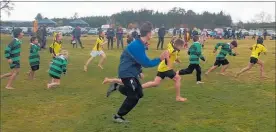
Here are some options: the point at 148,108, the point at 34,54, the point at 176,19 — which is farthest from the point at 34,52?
the point at 176,19

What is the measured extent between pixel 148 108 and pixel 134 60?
6.92 ft

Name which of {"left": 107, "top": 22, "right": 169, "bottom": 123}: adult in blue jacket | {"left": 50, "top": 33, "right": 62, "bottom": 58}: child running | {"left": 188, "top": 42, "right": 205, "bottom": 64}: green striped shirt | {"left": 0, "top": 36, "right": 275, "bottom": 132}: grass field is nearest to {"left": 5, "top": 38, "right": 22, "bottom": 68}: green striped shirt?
{"left": 0, "top": 36, "right": 275, "bottom": 132}: grass field

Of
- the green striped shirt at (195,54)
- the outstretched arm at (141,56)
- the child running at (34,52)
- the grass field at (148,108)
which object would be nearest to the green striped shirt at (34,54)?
the child running at (34,52)

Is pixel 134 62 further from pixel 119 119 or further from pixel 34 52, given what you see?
pixel 34 52

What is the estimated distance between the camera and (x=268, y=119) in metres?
7.73

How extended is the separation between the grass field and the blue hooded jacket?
1.07 m

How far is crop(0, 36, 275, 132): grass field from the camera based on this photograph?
23.6ft

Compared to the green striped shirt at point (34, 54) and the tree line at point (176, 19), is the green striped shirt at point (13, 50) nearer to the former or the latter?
the green striped shirt at point (34, 54)

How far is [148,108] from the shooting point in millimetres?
8609

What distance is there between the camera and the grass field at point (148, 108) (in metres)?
7.20

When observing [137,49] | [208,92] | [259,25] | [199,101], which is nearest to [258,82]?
[208,92]

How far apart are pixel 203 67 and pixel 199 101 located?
7931 mm

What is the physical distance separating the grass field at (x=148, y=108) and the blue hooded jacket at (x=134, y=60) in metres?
1.07

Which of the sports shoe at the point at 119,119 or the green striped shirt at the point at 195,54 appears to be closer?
the sports shoe at the point at 119,119
